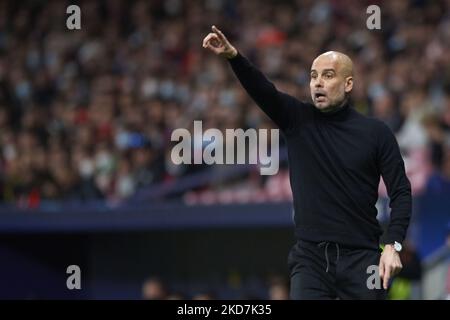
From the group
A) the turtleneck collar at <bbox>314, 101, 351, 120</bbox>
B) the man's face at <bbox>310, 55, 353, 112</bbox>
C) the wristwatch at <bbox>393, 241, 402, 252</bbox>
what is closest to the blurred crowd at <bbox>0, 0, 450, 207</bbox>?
the turtleneck collar at <bbox>314, 101, 351, 120</bbox>

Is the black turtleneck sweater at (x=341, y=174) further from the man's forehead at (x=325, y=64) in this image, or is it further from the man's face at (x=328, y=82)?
the man's forehead at (x=325, y=64)

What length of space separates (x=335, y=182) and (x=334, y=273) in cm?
48

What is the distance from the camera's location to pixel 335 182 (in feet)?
Result: 19.3

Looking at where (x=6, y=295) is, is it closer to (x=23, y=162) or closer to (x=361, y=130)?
(x=23, y=162)

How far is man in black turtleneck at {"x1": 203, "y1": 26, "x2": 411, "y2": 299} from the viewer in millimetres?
5781

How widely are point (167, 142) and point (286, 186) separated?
2.06 metres

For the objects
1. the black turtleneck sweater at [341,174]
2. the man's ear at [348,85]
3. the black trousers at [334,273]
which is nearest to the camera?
the black trousers at [334,273]

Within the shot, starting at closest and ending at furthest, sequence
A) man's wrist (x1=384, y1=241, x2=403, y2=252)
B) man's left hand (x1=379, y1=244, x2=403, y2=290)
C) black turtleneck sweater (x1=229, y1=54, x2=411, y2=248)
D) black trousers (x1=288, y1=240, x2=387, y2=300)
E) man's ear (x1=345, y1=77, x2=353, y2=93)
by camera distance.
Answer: man's left hand (x1=379, y1=244, x2=403, y2=290), man's wrist (x1=384, y1=241, x2=403, y2=252), black trousers (x1=288, y1=240, x2=387, y2=300), black turtleneck sweater (x1=229, y1=54, x2=411, y2=248), man's ear (x1=345, y1=77, x2=353, y2=93)

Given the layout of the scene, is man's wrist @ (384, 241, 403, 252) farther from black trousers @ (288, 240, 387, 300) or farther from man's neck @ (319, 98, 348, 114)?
man's neck @ (319, 98, 348, 114)

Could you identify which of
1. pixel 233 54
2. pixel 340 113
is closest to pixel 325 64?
pixel 340 113

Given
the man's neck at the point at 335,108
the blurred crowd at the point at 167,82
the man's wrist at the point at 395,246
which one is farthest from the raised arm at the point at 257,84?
the blurred crowd at the point at 167,82

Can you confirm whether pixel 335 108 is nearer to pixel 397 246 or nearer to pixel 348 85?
pixel 348 85

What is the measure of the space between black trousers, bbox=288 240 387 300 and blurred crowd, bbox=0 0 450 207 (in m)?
5.52

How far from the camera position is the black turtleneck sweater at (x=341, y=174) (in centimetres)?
583
